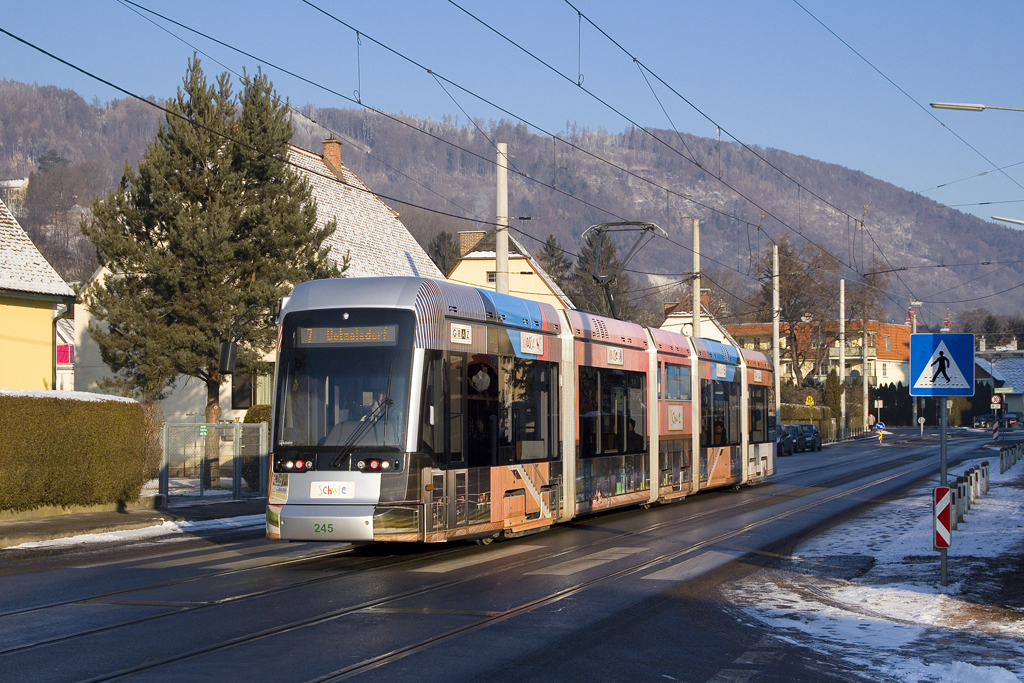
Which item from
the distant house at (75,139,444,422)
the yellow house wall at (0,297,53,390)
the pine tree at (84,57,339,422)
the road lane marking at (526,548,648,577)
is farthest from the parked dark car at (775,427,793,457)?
the road lane marking at (526,548,648,577)

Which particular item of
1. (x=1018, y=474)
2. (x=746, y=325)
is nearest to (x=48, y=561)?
(x=1018, y=474)

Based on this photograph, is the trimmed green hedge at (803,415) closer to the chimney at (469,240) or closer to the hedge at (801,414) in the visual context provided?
the hedge at (801,414)

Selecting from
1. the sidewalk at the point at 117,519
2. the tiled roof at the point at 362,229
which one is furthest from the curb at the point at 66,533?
the tiled roof at the point at 362,229

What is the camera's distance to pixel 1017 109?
71.4 feet

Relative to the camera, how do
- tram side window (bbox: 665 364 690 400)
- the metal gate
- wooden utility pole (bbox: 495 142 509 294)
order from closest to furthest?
tram side window (bbox: 665 364 690 400)
wooden utility pole (bbox: 495 142 509 294)
the metal gate

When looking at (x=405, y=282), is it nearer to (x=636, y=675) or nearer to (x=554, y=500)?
(x=554, y=500)

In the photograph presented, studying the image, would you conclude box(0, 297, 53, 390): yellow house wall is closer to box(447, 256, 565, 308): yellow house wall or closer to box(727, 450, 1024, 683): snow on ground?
box(727, 450, 1024, 683): snow on ground

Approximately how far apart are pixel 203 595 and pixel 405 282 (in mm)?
4537

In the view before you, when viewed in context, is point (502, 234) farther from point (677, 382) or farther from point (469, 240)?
point (469, 240)

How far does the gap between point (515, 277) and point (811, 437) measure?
17445mm

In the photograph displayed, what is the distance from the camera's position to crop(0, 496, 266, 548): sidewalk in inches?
683

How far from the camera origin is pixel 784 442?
56.3 metres

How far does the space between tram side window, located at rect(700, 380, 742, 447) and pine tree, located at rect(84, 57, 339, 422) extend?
11.0 metres

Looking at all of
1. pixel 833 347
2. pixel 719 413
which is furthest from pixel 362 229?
pixel 833 347
